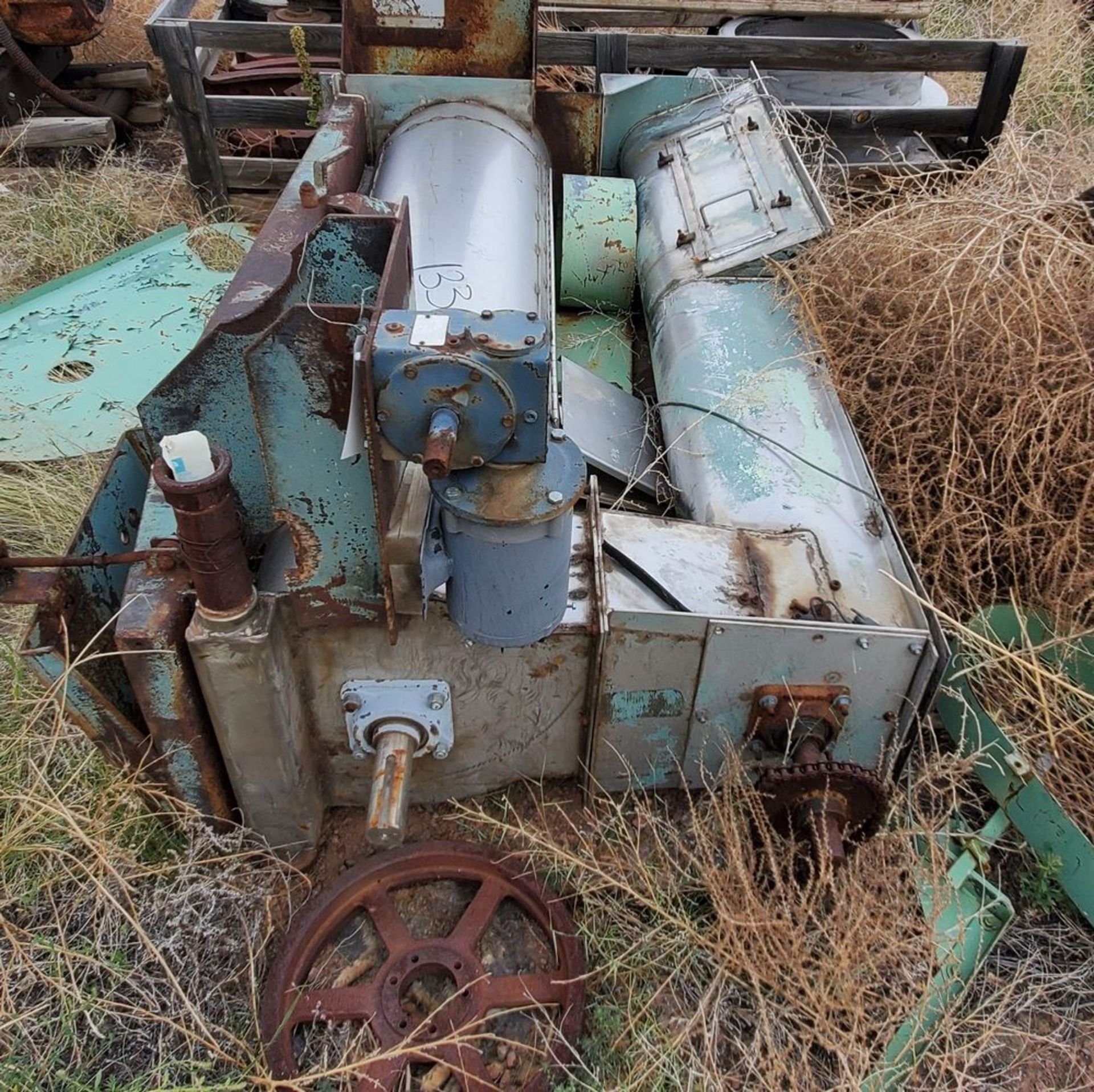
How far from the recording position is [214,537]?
158 centimetres

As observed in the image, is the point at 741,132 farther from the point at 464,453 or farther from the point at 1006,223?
the point at 464,453

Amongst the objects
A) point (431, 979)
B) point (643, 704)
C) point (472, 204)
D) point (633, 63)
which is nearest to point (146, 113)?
point (633, 63)

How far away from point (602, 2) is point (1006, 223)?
2790mm

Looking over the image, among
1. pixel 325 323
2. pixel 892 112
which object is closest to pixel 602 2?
pixel 892 112

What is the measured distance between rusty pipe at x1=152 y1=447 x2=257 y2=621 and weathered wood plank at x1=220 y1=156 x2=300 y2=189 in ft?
10.9

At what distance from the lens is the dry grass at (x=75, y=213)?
4152mm

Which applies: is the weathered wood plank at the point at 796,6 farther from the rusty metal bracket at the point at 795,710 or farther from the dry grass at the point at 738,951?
the dry grass at the point at 738,951

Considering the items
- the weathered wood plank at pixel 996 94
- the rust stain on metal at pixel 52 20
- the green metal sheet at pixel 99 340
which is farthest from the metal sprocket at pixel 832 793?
the rust stain on metal at pixel 52 20

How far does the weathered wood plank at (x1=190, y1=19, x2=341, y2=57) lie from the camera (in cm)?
398

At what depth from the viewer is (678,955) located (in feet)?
6.42

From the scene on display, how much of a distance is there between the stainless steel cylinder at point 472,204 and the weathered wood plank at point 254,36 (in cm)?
127

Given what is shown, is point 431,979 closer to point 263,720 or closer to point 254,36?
point 263,720

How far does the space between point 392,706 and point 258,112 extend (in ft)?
11.2

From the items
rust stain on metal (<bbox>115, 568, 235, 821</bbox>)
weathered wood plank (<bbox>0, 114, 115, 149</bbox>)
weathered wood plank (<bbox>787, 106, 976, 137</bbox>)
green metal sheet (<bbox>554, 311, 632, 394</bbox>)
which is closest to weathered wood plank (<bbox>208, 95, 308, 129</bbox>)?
weathered wood plank (<bbox>0, 114, 115, 149</bbox>)
